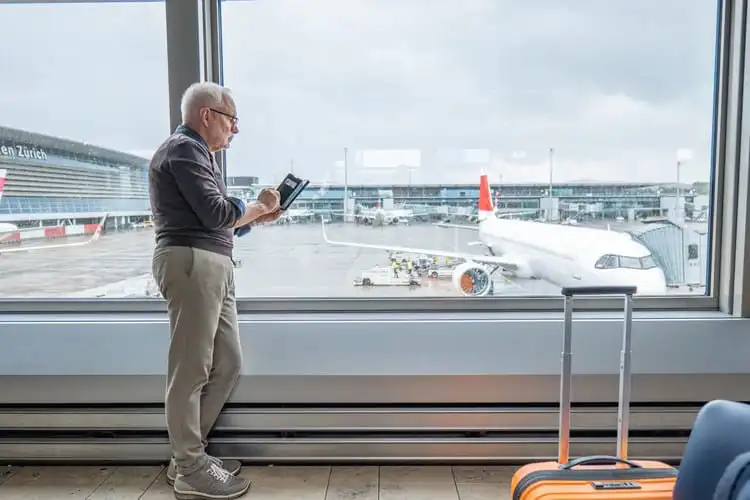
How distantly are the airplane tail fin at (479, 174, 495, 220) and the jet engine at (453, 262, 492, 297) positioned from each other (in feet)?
0.81

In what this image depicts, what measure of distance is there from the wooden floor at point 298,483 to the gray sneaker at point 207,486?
64 millimetres

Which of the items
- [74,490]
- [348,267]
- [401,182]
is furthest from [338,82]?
[74,490]

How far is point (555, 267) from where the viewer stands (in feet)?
7.84

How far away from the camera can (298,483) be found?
2.01m

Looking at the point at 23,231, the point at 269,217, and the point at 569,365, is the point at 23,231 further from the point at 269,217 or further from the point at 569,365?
the point at 569,365

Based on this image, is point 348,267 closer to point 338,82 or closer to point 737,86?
point 338,82

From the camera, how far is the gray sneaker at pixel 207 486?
6.08 feet

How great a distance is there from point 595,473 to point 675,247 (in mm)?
1314

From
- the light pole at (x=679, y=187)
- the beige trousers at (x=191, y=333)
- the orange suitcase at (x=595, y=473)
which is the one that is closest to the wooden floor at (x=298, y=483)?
the beige trousers at (x=191, y=333)

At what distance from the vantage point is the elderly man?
1683mm

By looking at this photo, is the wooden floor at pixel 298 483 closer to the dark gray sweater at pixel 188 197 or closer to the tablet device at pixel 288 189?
the dark gray sweater at pixel 188 197

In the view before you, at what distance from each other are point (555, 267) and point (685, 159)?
2.54 feet

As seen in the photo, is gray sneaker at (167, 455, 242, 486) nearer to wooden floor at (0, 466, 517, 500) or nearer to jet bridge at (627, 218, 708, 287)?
wooden floor at (0, 466, 517, 500)

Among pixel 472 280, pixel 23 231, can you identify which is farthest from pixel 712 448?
pixel 23 231
